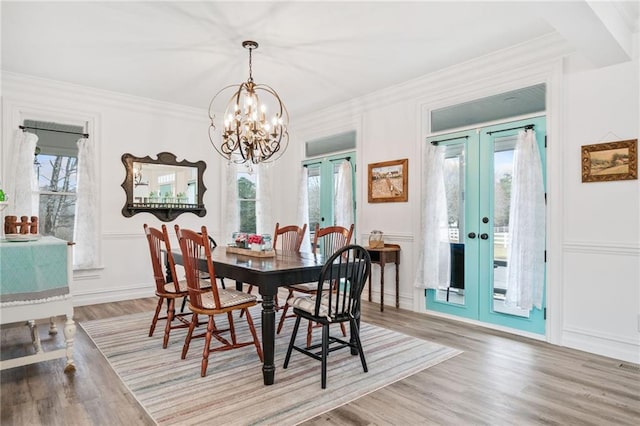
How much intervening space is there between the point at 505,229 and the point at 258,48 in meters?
3.01

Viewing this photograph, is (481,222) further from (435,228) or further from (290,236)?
(290,236)

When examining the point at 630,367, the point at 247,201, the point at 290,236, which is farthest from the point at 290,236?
the point at 630,367

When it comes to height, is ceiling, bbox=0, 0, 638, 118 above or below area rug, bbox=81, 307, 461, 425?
above

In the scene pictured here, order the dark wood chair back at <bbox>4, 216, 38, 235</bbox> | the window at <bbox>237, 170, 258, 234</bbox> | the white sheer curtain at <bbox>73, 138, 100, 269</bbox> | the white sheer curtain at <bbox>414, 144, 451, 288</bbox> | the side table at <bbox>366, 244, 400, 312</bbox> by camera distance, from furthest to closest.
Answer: the window at <bbox>237, 170, 258, 234</bbox> → the white sheer curtain at <bbox>73, 138, 100, 269</bbox> → the side table at <bbox>366, 244, 400, 312</bbox> → the white sheer curtain at <bbox>414, 144, 451, 288</bbox> → the dark wood chair back at <bbox>4, 216, 38, 235</bbox>

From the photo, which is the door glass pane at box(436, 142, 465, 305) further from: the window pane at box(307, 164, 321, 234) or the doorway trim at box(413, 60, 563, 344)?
the window pane at box(307, 164, 321, 234)

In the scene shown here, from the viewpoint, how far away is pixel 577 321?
3301 millimetres

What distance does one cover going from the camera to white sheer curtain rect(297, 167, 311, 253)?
6164mm

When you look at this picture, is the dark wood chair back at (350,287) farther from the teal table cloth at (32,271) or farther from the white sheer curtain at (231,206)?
the white sheer curtain at (231,206)

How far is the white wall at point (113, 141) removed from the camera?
14.8ft

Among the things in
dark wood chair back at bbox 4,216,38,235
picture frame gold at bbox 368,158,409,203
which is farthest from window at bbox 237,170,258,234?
dark wood chair back at bbox 4,216,38,235

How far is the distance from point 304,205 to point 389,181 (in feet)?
5.80

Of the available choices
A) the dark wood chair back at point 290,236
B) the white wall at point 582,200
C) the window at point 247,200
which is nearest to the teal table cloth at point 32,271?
the dark wood chair back at point 290,236

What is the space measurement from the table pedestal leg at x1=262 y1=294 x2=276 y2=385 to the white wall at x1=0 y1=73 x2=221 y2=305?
11.5ft

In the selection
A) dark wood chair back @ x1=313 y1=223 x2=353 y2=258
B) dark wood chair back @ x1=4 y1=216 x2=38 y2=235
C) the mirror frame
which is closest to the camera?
dark wood chair back @ x1=4 y1=216 x2=38 y2=235
